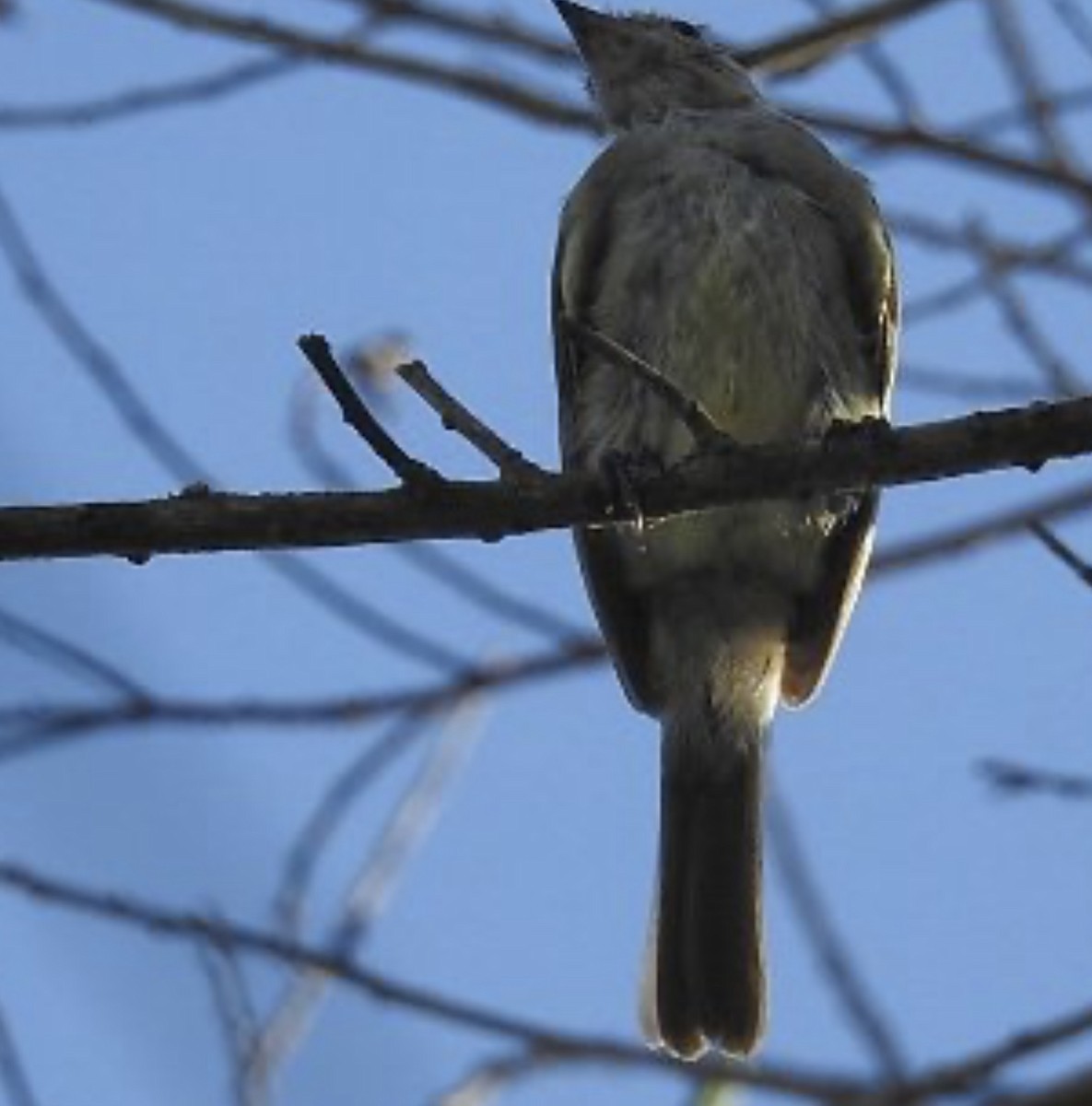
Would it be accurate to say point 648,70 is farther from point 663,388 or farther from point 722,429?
point 663,388

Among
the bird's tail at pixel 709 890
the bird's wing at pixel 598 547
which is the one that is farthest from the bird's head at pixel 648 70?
the bird's tail at pixel 709 890

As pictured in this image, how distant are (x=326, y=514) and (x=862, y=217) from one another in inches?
87.0

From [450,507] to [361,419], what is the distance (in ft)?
0.69

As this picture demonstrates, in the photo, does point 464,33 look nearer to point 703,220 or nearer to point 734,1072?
point 703,220

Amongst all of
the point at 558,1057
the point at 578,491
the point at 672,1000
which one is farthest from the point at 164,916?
the point at 672,1000

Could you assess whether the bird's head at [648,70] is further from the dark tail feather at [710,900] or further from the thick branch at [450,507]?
the thick branch at [450,507]

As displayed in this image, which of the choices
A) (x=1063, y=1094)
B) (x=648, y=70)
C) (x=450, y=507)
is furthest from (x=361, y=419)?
(x=648, y=70)

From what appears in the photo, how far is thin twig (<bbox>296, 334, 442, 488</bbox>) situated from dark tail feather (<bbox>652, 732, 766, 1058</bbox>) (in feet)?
6.45

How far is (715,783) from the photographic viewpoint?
571 cm

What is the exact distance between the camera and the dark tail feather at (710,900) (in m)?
5.27

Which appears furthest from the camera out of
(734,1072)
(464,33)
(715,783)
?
(715,783)

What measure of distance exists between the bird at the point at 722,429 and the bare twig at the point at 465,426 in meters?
1.32

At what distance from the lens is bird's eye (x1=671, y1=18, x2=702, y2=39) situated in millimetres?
6855

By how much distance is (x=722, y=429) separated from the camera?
16.7ft
